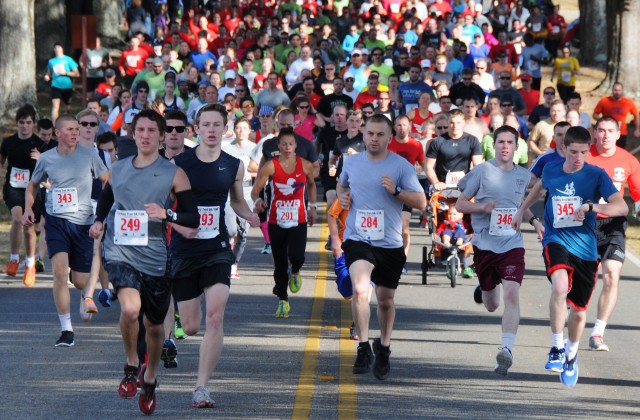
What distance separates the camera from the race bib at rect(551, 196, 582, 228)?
10820 millimetres

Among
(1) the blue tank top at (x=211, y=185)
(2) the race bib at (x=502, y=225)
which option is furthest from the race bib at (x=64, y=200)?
(2) the race bib at (x=502, y=225)

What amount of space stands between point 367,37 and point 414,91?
26.1 feet

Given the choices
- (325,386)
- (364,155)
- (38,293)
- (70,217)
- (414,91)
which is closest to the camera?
(325,386)

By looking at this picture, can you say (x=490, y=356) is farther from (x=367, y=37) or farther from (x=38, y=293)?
(x=367, y=37)

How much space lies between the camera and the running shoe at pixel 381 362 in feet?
35.6

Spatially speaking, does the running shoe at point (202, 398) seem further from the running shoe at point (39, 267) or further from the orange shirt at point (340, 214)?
the running shoe at point (39, 267)

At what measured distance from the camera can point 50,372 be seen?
1094 cm

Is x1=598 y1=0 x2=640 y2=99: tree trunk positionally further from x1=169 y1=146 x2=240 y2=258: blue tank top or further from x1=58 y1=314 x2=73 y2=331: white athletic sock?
x1=169 y1=146 x2=240 y2=258: blue tank top

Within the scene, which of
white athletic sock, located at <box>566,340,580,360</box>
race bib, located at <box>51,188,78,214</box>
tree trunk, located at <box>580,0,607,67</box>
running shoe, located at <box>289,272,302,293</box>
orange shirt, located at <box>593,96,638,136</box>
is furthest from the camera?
tree trunk, located at <box>580,0,607,67</box>

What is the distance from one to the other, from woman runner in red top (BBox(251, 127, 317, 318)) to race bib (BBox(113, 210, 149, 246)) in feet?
15.1

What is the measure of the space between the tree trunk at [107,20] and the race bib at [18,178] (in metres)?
26.4

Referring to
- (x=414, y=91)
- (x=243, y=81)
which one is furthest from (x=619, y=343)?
(x=243, y=81)

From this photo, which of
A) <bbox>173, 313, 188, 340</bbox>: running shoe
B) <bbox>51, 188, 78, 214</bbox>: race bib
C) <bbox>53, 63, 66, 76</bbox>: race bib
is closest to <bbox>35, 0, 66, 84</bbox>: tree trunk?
<bbox>53, 63, 66, 76</bbox>: race bib

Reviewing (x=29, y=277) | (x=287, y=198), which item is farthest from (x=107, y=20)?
(x=287, y=198)
